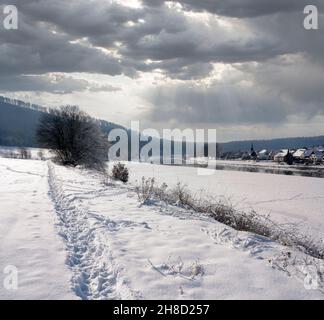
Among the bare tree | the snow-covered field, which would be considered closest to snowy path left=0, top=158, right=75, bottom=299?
the snow-covered field

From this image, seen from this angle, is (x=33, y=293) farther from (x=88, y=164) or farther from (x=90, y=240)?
(x=88, y=164)

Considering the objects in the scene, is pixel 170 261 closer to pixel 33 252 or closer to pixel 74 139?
pixel 33 252

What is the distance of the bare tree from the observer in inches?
2231

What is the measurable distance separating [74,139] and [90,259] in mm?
52672

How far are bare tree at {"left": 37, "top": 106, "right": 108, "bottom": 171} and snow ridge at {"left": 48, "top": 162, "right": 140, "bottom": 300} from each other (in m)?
45.7

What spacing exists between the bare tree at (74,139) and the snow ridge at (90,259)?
45709 mm

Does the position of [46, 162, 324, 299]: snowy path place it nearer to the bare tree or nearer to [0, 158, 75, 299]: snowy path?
[0, 158, 75, 299]: snowy path

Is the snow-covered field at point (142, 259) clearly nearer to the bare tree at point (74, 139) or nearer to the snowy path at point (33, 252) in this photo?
the snowy path at point (33, 252)

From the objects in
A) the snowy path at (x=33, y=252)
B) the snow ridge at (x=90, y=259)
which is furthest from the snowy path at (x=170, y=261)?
the snowy path at (x=33, y=252)

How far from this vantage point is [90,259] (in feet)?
21.3

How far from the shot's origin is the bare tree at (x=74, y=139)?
5666 cm
